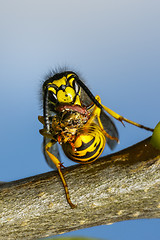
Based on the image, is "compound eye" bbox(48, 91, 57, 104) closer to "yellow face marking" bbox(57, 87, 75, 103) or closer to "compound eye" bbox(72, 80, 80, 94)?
"yellow face marking" bbox(57, 87, 75, 103)

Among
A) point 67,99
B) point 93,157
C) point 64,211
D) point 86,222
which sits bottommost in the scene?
point 86,222

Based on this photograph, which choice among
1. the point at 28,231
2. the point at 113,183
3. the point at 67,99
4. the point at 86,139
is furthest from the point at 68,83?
the point at 28,231

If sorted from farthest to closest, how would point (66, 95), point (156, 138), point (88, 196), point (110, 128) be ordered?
1. point (110, 128)
2. point (66, 95)
3. point (88, 196)
4. point (156, 138)

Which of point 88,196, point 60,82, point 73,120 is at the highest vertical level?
point 60,82

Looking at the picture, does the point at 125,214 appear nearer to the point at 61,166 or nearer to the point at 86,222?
the point at 86,222

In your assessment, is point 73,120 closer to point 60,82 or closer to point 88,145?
point 88,145

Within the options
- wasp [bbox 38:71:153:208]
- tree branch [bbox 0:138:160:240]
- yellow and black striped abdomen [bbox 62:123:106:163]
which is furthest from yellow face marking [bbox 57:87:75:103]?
tree branch [bbox 0:138:160:240]

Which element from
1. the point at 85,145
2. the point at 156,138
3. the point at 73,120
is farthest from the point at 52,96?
the point at 156,138
